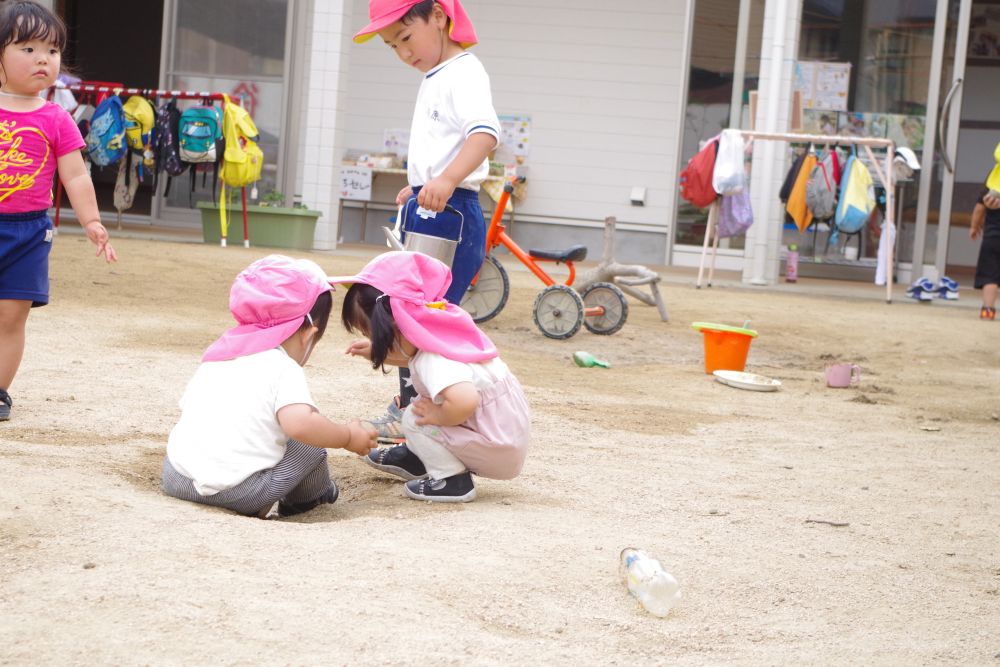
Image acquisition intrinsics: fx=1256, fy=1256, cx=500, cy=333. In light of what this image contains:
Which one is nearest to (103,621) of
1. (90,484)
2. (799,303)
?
(90,484)

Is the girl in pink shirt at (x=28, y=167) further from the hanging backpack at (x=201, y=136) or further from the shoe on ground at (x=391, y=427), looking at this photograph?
the hanging backpack at (x=201, y=136)

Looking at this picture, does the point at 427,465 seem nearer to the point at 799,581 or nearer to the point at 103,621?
the point at 799,581

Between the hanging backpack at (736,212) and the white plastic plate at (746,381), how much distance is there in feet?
16.1

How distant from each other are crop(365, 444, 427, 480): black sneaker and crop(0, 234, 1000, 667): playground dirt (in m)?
0.06

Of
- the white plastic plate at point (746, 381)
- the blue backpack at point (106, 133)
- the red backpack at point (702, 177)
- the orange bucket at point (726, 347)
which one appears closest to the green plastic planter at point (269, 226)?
the blue backpack at point (106, 133)

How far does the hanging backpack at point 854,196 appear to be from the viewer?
1141cm

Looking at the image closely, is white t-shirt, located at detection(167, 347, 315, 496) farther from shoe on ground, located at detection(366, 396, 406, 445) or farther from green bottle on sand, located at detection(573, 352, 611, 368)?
green bottle on sand, located at detection(573, 352, 611, 368)

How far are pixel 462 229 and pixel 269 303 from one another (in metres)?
1.23

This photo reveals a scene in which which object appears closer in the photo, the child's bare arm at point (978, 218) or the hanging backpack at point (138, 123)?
the child's bare arm at point (978, 218)

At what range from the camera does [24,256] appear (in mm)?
4098

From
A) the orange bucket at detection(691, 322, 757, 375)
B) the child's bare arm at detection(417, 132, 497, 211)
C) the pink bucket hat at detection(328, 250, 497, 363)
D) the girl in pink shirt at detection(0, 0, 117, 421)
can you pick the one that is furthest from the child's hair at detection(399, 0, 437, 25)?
the orange bucket at detection(691, 322, 757, 375)

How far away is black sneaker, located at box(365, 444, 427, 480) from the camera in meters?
3.70

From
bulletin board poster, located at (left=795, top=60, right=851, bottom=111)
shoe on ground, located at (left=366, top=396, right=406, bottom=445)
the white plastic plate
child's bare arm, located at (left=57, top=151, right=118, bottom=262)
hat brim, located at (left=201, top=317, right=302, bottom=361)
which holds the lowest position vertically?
shoe on ground, located at (left=366, top=396, right=406, bottom=445)

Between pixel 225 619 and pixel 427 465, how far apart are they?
4.12 feet
